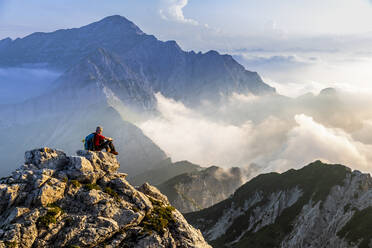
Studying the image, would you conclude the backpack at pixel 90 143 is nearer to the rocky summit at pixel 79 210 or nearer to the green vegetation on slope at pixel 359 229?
the rocky summit at pixel 79 210

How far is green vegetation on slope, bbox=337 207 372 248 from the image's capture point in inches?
4400

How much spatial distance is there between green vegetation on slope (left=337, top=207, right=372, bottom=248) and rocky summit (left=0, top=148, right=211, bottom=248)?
102 metres

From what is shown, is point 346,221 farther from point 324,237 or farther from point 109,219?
point 109,219

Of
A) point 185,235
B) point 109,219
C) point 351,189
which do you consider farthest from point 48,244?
point 351,189

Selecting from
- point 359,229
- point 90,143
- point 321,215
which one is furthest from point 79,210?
point 321,215

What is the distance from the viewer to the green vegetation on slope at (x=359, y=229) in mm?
111750

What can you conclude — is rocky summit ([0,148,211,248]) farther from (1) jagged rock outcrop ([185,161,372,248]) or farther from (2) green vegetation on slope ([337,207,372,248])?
(1) jagged rock outcrop ([185,161,372,248])

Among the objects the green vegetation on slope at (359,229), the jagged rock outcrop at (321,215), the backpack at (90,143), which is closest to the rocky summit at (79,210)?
the backpack at (90,143)

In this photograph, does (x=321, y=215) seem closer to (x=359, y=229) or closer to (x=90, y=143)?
(x=359, y=229)

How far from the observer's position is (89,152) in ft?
123

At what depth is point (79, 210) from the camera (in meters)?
31.0

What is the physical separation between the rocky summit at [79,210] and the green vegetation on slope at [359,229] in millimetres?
101526

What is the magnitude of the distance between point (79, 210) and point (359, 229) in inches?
4699

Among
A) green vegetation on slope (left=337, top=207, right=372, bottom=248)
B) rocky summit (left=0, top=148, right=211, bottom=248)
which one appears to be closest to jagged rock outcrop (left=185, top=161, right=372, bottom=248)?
green vegetation on slope (left=337, top=207, right=372, bottom=248)
